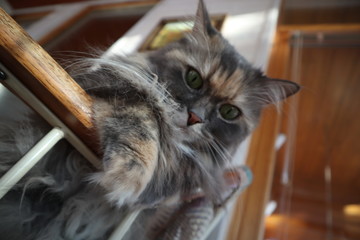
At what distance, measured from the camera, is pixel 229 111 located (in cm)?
75

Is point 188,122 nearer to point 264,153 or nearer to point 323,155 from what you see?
point 264,153

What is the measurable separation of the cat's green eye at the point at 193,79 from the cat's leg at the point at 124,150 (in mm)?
304

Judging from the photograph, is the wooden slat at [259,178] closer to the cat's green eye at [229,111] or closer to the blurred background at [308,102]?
the blurred background at [308,102]

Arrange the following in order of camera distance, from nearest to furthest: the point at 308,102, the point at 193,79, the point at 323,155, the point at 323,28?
1. the point at 193,79
2. the point at 323,28
3. the point at 308,102
4. the point at 323,155

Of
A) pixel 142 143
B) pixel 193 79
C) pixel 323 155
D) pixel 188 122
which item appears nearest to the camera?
pixel 142 143

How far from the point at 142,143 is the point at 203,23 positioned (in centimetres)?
56

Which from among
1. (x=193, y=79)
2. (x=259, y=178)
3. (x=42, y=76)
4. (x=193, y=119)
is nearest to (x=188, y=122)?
(x=193, y=119)

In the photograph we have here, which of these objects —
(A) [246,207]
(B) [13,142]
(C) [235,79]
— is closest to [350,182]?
(A) [246,207]

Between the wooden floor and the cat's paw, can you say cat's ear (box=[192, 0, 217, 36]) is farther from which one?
the wooden floor

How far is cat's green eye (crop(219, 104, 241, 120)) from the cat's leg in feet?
1.16

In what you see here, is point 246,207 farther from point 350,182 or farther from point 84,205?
point 350,182

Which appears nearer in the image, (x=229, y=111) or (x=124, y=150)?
(x=124, y=150)

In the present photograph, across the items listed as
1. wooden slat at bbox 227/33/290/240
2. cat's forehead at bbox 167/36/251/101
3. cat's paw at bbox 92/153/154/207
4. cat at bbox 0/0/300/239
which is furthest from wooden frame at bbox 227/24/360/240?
cat's paw at bbox 92/153/154/207

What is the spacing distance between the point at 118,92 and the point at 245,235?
76 centimetres
